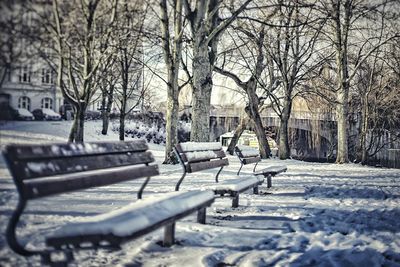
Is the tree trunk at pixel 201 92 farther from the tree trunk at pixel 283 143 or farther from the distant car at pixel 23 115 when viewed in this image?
the tree trunk at pixel 283 143

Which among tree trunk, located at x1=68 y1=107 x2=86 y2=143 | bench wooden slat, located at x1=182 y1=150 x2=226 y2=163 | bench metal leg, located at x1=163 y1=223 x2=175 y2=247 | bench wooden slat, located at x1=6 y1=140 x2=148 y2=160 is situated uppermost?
tree trunk, located at x1=68 y1=107 x2=86 y2=143

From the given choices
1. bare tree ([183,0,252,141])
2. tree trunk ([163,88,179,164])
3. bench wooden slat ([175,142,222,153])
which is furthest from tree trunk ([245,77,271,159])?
bench wooden slat ([175,142,222,153])

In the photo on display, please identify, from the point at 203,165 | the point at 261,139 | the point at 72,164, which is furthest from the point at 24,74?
the point at 261,139

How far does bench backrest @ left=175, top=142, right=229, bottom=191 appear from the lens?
16.4 ft

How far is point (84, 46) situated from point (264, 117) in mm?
31029

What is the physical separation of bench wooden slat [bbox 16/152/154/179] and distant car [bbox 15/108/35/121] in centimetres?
32

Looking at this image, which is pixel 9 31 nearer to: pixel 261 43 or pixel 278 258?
pixel 278 258

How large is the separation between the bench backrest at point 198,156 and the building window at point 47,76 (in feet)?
7.14

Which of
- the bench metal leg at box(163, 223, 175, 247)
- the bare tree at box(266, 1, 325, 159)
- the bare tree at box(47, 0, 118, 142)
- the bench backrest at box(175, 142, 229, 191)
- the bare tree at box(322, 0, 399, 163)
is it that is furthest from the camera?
the bare tree at box(266, 1, 325, 159)

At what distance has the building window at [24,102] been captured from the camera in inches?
104

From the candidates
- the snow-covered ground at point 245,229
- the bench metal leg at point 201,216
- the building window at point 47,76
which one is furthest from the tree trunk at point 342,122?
the building window at point 47,76

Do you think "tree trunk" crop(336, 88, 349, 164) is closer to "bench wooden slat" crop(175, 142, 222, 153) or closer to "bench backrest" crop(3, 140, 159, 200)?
"bench wooden slat" crop(175, 142, 222, 153)

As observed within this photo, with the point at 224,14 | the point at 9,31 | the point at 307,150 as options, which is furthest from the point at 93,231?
the point at 307,150

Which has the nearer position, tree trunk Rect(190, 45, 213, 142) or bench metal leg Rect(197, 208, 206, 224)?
bench metal leg Rect(197, 208, 206, 224)
